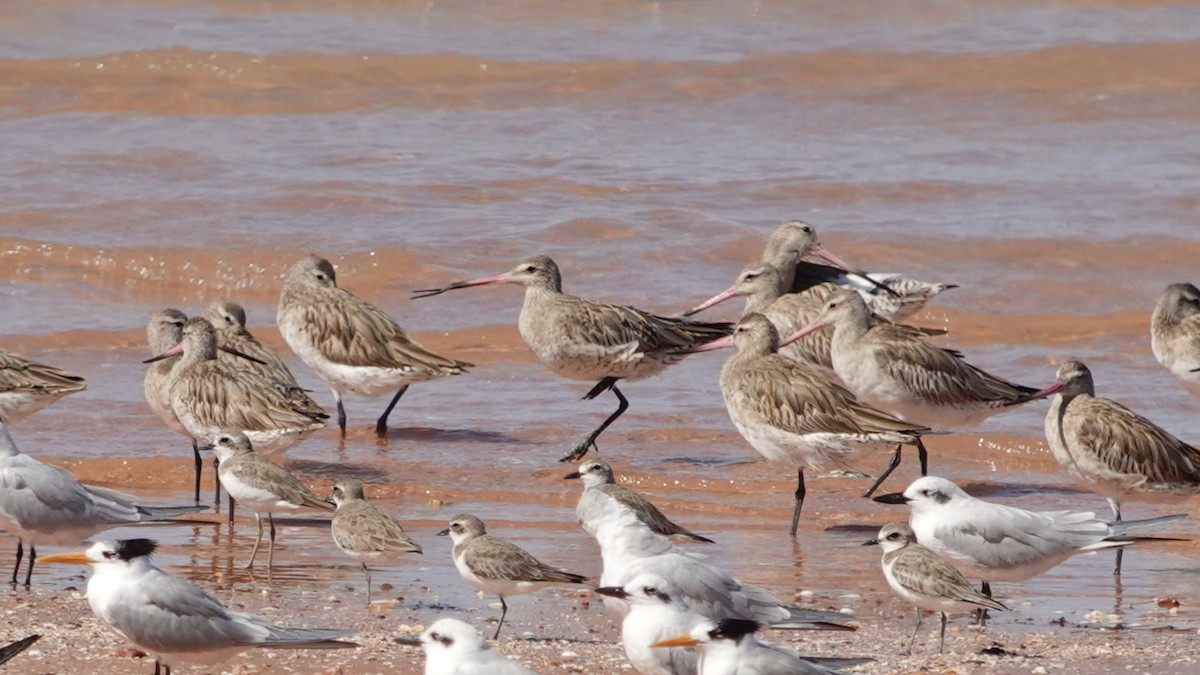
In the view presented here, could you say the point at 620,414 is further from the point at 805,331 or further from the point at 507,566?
the point at 507,566

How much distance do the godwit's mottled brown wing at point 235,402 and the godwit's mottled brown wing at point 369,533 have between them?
8.14 ft

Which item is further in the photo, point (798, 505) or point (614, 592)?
point (798, 505)

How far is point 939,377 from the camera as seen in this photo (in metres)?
12.3

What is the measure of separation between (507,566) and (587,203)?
12035 mm

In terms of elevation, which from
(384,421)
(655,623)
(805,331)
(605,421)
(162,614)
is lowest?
(384,421)

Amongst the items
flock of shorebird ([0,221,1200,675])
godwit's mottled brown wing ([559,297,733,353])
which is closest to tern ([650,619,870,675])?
flock of shorebird ([0,221,1200,675])

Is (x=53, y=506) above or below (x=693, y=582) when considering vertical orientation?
below

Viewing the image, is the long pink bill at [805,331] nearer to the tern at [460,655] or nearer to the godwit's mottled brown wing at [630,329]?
the godwit's mottled brown wing at [630,329]

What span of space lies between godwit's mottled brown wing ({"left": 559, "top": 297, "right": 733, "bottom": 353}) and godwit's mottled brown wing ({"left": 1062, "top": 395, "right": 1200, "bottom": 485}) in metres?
3.81

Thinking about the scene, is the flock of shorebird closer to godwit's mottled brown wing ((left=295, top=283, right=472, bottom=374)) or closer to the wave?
godwit's mottled brown wing ((left=295, top=283, right=472, bottom=374))

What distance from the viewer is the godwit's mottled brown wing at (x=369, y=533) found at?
889 cm

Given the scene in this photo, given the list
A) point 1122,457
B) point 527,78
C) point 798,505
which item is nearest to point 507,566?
point 798,505

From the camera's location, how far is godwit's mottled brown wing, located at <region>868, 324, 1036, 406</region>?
12320 millimetres

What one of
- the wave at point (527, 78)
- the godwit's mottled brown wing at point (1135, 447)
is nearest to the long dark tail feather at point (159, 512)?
the godwit's mottled brown wing at point (1135, 447)
